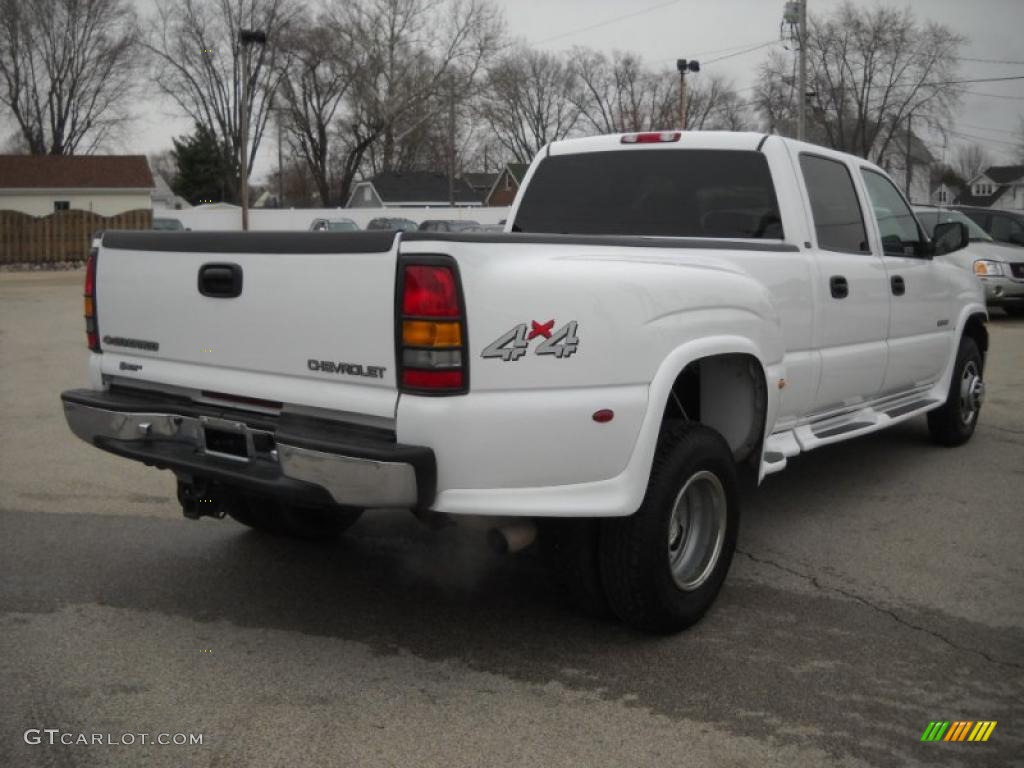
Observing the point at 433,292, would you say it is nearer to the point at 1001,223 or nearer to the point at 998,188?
the point at 1001,223

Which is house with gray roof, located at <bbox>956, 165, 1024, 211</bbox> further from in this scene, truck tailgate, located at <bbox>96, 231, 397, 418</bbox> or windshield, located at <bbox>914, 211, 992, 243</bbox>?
truck tailgate, located at <bbox>96, 231, 397, 418</bbox>

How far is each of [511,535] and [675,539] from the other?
2.70 feet

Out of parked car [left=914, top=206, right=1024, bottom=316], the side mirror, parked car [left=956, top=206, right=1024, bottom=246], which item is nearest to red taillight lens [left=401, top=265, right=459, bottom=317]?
the side mirror

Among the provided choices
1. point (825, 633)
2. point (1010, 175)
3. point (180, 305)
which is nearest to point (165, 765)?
point (180, 305)

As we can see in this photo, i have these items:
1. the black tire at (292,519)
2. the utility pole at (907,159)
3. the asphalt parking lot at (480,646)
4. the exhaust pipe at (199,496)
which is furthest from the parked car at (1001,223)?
the utility pole at (907,159)

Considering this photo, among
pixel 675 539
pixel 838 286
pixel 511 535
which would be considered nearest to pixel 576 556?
pixel 511 535

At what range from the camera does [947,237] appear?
6.50m

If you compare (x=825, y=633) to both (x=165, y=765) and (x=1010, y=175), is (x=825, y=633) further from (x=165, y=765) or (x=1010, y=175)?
(x=1010, y=175)

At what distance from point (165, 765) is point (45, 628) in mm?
1280

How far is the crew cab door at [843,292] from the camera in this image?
521 centimetres

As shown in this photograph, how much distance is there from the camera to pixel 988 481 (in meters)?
6.44

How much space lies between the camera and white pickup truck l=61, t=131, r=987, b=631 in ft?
11.1

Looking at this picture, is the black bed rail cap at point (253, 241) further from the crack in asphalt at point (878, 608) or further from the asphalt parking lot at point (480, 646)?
the crack in asphalt at point (878, 608)

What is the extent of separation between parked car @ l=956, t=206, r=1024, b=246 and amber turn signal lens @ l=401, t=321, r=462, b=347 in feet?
53.9
